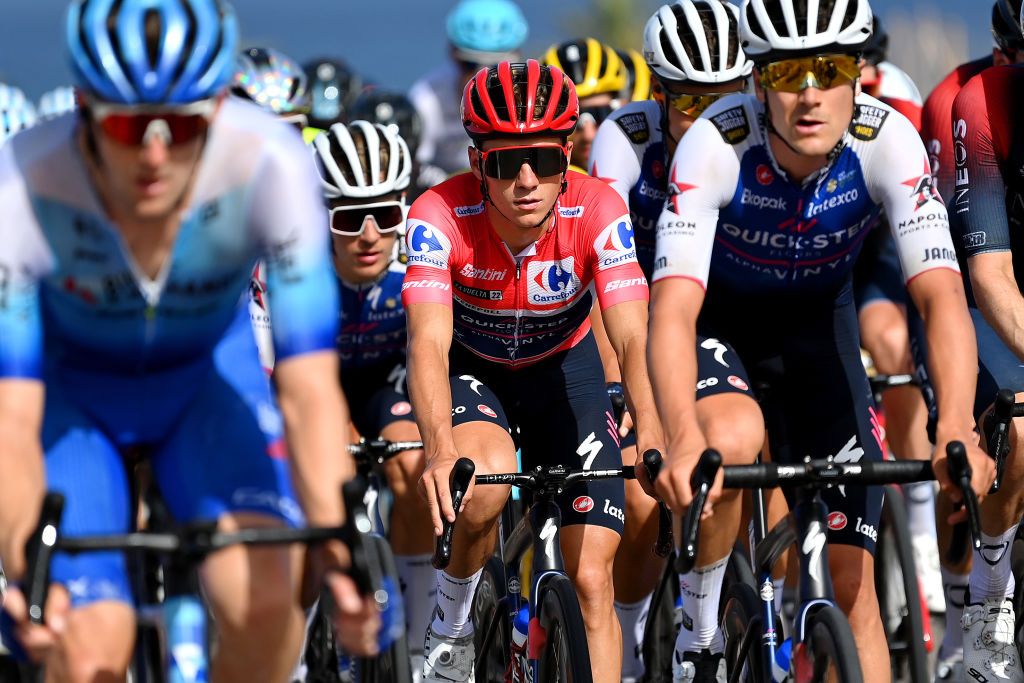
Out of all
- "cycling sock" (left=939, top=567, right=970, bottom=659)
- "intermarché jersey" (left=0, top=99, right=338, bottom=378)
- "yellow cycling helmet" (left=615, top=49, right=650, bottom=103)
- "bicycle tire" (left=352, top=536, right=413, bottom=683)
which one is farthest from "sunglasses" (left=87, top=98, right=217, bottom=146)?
"yellow cycling helmet" (left=615, top=49, right=650, bottom=103)

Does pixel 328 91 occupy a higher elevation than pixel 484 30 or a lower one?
lower

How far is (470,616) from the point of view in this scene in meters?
6.25

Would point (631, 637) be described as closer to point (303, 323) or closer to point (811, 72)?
point (811, 72)

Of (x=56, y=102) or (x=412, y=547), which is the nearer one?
(x=412, y=547)

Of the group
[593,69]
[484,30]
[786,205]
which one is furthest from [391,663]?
[484,30]

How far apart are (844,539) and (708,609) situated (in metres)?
0.58

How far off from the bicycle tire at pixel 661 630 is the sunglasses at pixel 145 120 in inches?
135

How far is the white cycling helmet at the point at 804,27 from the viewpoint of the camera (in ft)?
17.2

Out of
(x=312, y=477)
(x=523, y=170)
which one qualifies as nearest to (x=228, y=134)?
(x=312, y=477)

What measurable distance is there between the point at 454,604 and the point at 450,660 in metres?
0.26

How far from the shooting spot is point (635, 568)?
672 cm

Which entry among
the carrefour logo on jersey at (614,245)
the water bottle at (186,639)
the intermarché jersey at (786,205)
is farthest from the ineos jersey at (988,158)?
the water bottle at (186,639)

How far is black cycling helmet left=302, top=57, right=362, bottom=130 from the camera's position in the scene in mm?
12070

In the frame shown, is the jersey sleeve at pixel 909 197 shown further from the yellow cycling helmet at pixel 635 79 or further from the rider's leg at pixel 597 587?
the yellow cycling helmet at pixel 635 79
